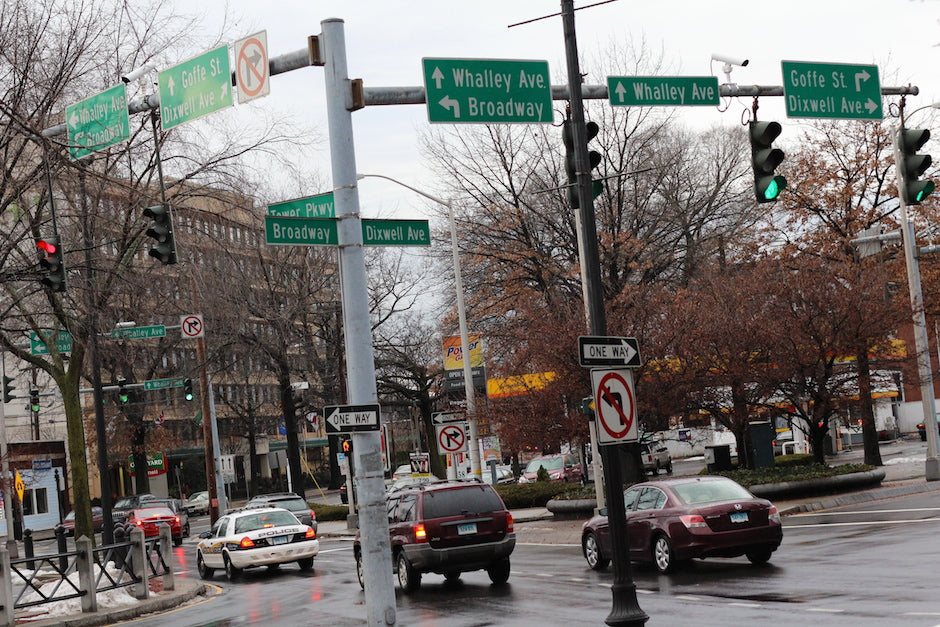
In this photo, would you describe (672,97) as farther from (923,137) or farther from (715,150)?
(715,150)

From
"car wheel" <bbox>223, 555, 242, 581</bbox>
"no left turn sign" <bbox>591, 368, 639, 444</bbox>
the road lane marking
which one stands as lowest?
"car wheel" <bbox>223, 555, 242, 581</bbox>

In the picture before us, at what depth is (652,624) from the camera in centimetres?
1255

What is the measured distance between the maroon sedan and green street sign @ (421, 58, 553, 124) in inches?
302

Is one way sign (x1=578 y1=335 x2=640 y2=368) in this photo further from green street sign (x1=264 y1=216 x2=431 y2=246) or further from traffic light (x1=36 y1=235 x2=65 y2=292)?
traffic light (x1=36 y1=235 x2=65 y2=292)

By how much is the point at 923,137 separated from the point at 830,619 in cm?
629

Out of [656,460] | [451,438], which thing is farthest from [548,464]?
[451,438]

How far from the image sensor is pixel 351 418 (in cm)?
1140

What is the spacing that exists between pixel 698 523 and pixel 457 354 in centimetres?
1943

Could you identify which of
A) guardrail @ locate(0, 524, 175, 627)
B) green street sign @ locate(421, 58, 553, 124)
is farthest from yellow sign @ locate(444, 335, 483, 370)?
green street sign @ locate(421, 58, 553, 124)

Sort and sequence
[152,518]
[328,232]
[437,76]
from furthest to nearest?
1. [152,518]
2. [437,76]
3. [328,232]

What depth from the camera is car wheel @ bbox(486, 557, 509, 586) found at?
1861 centimetres

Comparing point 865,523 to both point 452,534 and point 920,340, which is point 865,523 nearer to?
point 452,534

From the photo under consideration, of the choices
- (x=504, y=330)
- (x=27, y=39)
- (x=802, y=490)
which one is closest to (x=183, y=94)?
(x=27, y=39)

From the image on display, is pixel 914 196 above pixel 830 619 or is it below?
above
